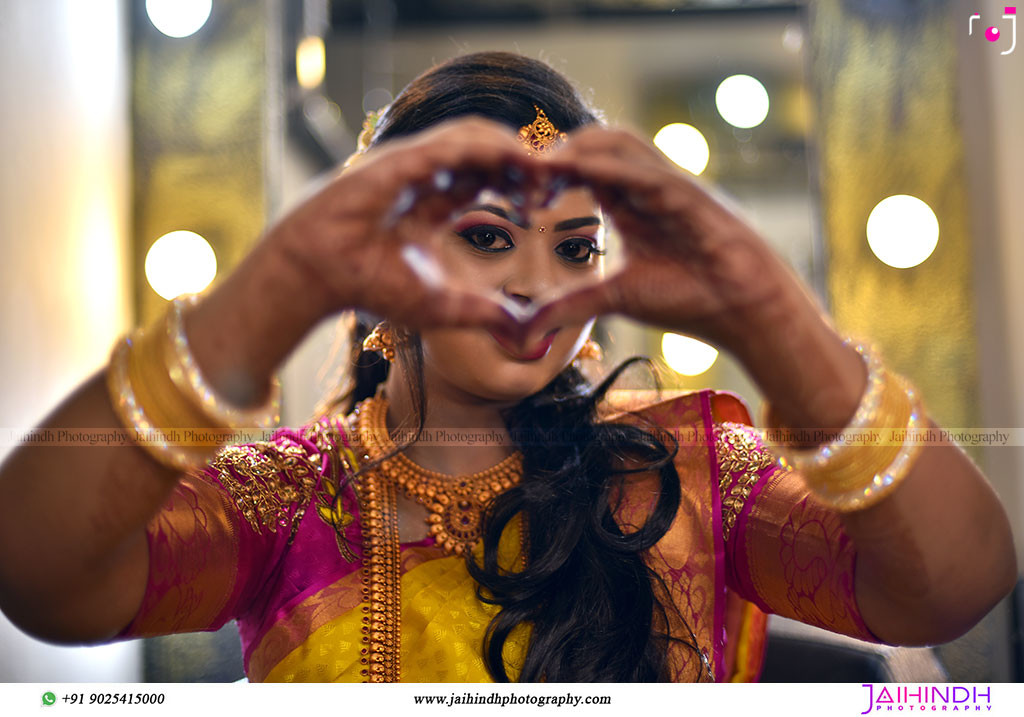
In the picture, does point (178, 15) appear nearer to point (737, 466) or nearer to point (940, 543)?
point (737, 466)

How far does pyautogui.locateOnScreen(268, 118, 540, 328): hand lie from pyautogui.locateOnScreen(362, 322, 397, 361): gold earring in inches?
12.9

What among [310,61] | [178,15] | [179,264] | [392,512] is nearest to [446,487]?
[392,512]

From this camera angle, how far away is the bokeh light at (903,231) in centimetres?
121

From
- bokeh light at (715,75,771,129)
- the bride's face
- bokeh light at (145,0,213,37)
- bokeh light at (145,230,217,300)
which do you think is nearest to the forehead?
the bride's face

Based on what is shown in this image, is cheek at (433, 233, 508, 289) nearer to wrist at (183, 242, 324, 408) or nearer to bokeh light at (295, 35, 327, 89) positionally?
wrist at (183, 242, 324, 408)

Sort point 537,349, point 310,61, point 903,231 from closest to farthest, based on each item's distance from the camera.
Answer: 1. point 537,349
2. point 903,231
3. point 310,61

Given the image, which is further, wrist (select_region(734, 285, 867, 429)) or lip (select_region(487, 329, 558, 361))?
lip (select_region(487, 329, 558, 361))

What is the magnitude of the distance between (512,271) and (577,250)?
60 mm

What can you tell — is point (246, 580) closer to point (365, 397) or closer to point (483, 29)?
point (365, 397)

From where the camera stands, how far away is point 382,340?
729mm

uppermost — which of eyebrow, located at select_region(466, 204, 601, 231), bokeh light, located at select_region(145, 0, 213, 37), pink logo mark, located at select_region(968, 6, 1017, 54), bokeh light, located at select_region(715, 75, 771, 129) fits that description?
bokeh light, located at select_region(715, 75, 771, 129)

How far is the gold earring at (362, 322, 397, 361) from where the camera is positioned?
0.73m

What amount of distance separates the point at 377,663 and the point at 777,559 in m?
0.33

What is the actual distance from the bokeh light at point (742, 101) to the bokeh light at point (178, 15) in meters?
1.19
